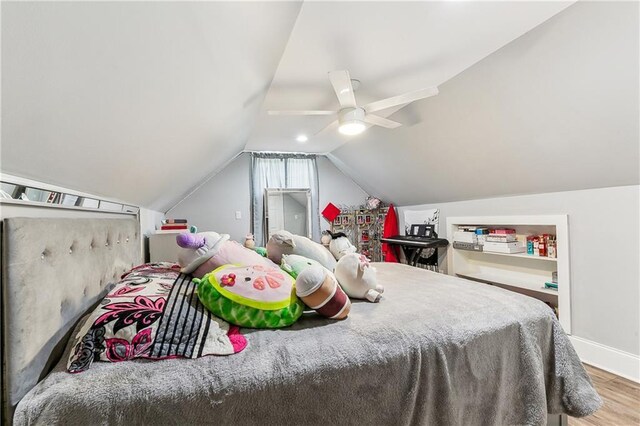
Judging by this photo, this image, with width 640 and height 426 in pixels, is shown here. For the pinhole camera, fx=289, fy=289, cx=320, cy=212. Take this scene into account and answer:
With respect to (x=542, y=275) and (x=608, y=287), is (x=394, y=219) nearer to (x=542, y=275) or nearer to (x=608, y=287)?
(x=542, y=275)

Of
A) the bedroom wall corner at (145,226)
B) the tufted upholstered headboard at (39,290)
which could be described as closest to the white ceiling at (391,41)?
the tufted upholstered headboard at (39,290)

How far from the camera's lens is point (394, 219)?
4734 mm

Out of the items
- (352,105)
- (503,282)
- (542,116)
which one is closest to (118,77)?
(352,105)

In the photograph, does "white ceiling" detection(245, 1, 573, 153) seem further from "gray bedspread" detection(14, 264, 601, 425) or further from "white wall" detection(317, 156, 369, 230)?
"white wall" detection(317, 156, 369, 230)

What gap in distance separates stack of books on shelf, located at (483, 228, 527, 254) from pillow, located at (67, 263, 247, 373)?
117 inches

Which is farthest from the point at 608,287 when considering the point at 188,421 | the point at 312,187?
the point at 312,187

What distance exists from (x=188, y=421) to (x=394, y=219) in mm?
4250

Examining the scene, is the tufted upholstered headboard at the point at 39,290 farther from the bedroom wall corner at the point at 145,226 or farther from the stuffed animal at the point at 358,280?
the bedroom wall corner at the point at 145,226

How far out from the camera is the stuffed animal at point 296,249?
1.86m

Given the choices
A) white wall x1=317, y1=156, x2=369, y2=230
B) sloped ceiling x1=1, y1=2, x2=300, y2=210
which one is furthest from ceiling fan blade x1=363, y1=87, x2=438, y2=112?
white wall x1=317, y1=156, x2=369, y2=230

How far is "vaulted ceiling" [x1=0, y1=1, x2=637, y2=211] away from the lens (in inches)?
27.4

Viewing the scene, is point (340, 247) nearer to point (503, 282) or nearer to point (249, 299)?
point (249, 299)

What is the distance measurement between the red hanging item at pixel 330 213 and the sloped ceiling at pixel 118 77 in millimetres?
2986

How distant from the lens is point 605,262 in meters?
2.26
